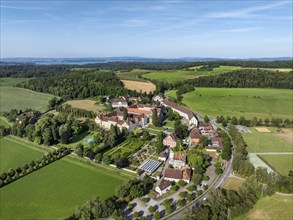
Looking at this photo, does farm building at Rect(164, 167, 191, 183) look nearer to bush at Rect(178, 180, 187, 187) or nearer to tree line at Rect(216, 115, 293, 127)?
bush at Rect(178, 180, 187, 187)

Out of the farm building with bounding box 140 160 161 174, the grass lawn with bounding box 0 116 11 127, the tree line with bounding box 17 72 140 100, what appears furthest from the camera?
the tree line with bounding box 17 72 140 100

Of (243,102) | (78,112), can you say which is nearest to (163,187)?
(78,112)

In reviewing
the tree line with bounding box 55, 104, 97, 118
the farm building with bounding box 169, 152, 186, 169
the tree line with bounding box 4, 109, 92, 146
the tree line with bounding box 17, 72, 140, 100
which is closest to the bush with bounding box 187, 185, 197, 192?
the farm building with bounding box 169, 152, 186, 169

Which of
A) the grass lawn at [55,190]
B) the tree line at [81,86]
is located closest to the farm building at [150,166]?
the grass lawn at [55,190]

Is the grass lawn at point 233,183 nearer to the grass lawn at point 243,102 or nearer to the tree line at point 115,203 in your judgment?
the tree line at point 115,203

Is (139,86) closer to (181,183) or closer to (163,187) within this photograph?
(181,183)

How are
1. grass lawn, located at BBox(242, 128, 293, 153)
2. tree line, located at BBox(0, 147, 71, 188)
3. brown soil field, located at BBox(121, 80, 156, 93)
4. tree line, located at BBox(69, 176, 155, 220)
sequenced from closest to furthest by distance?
tree line, located at BBox(69, 176, 155, 220) → tree line, located at BBox(0, 147, 71, 188) → grass lawn, located at BBox(242, 128, 293, 153) → brown soil field, located at BBox(121, 80, 156, 93)
